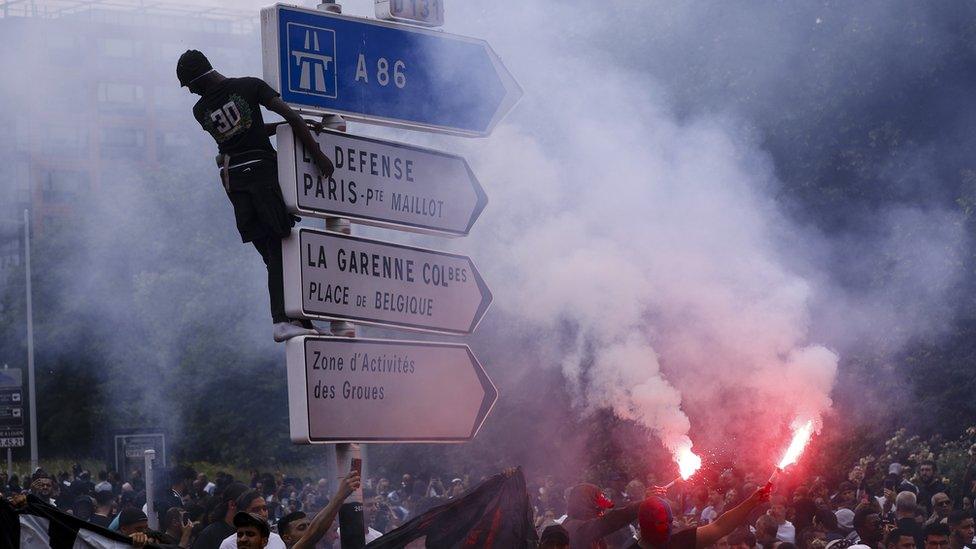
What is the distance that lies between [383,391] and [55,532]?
1291 mm

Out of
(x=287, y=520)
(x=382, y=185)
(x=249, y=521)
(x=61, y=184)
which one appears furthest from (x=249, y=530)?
(x=61, y=184)

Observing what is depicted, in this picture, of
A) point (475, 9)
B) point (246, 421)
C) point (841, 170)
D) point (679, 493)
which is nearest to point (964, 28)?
point (841, 170)

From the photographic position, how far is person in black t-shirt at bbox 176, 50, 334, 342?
4.46 metres

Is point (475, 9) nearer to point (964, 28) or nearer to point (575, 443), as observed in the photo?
point (964, 28)

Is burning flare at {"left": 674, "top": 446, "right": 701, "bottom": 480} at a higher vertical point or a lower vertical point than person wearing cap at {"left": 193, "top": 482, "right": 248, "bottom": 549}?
higher

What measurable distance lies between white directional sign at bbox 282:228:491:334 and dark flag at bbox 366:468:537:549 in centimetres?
72

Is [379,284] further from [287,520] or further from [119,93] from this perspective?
[119,93]

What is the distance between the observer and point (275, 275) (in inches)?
180

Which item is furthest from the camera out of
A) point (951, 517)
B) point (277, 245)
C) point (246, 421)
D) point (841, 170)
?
point (246, 421)

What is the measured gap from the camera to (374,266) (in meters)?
4.63

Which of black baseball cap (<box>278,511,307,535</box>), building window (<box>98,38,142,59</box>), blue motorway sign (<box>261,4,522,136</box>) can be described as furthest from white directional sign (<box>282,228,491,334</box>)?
building window (<box>98,38,142,59</box>)

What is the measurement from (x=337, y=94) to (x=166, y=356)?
28.7 metres

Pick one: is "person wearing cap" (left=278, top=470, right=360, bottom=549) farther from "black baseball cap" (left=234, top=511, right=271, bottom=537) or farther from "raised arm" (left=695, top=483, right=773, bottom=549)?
"raised arm" (left=695, top=483, right=773, bottom=549)

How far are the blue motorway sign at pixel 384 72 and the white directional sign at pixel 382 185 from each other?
177 millimetres
